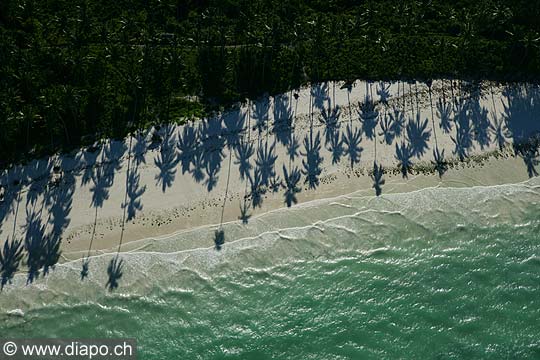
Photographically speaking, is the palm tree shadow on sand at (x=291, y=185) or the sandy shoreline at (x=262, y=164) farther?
the palm tree shadow on sand at (x=291, y=185)

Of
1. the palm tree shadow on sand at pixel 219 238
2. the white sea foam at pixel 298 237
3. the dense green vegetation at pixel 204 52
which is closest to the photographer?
the white sea foam at pixel 298 237

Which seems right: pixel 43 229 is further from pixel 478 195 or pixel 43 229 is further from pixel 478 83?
pixel 478 83

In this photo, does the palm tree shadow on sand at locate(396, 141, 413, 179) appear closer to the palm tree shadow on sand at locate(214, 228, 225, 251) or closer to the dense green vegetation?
the dense green vegetation

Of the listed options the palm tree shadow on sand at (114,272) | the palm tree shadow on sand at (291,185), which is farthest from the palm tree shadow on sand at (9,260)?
the palm tree shadow on sand at (291,185)

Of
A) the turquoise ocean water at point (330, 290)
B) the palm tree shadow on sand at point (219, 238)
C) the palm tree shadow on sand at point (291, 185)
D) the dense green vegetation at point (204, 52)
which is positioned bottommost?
the turquoise ocean water at point (330, 290)

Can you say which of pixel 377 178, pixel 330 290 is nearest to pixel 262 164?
pixel 377 178

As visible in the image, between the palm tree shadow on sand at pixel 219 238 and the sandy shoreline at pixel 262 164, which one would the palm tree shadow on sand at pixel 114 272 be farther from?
the palm tree shadow on sand at pixel 219 238

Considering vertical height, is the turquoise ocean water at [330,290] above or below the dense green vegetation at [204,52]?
below

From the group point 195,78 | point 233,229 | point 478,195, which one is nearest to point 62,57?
point 195,78
